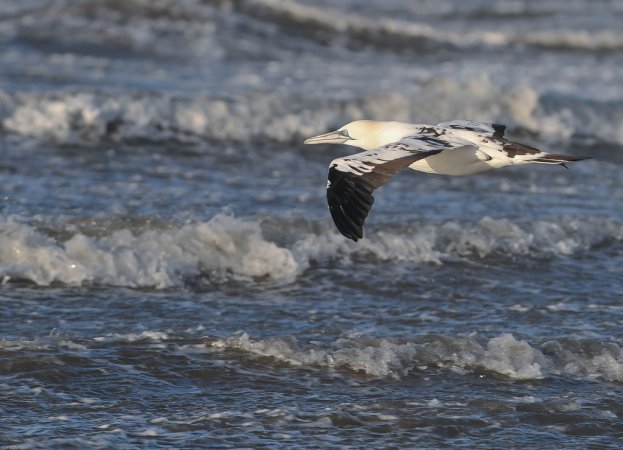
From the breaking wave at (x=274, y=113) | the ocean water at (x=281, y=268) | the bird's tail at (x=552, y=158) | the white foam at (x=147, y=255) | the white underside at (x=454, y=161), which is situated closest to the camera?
the ocean water at (x=281, y=268)

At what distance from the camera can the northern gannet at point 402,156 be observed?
6.98 meters

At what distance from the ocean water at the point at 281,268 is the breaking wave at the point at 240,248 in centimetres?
2

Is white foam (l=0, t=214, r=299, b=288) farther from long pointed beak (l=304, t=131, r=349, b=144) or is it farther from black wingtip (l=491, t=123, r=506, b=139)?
black wingtip (l=491, t=123, r=506, b=139)

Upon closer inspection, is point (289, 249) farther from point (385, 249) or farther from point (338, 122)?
point (338, 122)

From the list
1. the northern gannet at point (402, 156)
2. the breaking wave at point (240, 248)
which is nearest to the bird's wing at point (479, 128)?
the northern gannet at point (402, 156)

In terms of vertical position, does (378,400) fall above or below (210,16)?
below

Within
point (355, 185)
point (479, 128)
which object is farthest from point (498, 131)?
point (355, 185)

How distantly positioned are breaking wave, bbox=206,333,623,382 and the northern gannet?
3.01 ft

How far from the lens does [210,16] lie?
20.8 metres

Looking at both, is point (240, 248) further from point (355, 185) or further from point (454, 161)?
point (355, 185)

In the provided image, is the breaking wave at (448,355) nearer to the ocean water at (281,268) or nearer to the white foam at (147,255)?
the ocean water at (281,268)

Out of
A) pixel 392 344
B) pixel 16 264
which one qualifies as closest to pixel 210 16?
pixel 16 264

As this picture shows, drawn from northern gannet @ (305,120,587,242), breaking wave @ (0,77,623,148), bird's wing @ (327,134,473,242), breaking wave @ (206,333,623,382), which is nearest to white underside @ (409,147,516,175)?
northern gannet @ (305,120,587,242)

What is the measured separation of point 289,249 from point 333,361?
234cm
